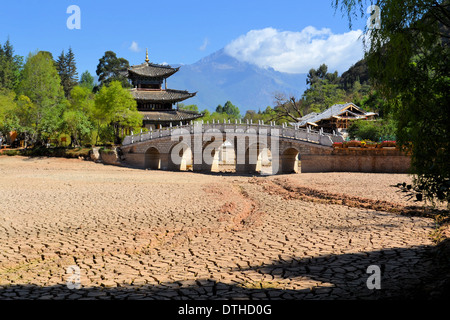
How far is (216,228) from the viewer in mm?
9828

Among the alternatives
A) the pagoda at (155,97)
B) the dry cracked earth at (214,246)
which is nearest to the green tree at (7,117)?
the pagoda at (155,97)

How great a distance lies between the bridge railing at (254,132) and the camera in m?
25.9

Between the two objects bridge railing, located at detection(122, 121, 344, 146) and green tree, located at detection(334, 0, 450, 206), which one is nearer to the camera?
green tree, located at detection(334, 0, 450, 206)

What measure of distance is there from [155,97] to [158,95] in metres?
0.74

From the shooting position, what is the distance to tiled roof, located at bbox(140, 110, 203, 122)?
4128cm

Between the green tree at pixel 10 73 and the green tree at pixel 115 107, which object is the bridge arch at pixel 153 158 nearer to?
the green tree at pixel 115 107

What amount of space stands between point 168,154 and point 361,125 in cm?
1595

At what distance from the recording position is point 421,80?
17.6 feet

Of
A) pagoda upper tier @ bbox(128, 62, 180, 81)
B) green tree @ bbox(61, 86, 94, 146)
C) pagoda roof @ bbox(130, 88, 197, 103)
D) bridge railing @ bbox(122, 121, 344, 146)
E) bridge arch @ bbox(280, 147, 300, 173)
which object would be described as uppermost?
pagoda upper tier @ bbox(128, 62, 180, 81)

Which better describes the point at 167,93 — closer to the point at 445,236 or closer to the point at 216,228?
the point at 216,228

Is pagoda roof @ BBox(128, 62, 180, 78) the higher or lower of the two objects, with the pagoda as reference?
higher

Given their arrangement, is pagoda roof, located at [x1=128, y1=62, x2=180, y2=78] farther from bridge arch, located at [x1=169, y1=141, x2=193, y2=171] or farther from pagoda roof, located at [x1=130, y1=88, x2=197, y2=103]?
bridge arch, located at [x1=169, y1=141, x2=193, y2=171]

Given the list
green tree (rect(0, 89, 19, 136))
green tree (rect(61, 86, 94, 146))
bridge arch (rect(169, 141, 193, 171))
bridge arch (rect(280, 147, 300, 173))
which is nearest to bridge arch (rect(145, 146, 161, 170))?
bridge arch (rect(169, 141, 193, 171))

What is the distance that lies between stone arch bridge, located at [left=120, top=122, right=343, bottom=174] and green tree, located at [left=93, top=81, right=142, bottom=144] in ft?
8.61
